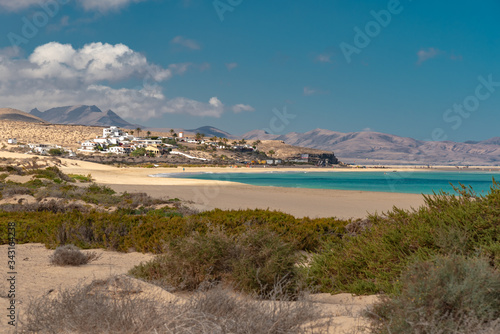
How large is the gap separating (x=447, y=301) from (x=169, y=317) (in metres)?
2.47

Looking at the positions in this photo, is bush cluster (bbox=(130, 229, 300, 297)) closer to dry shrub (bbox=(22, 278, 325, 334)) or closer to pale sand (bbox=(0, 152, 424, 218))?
dry shrub (bbox=(22, 278, 325, 334))

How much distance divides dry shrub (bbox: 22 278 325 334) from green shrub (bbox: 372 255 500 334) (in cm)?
85

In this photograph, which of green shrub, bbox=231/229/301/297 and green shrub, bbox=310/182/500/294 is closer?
green shrub, bbox=310/182/500/294

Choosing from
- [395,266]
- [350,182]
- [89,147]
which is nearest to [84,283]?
[395,266]

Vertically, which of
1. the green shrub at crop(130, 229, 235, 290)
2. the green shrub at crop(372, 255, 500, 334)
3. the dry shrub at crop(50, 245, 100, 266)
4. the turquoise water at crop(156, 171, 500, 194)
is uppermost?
the green shrub at crop(372, 255, 500, 334)

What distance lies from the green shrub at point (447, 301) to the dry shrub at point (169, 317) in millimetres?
853

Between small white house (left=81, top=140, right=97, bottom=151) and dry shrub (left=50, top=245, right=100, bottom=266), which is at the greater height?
small white house (left=81, top=140, right=97, bottom=151)

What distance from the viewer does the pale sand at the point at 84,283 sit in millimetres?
4301

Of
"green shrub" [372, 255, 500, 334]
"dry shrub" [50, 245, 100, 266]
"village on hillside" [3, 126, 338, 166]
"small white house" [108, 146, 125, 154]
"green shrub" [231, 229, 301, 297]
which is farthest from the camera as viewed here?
"small white house" [108, 146, 125, 154]

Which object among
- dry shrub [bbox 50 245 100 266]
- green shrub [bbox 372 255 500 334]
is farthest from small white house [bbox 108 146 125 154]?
green shrub [bbox 372 255 500 334]

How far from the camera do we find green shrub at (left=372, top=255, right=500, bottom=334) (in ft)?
10.8

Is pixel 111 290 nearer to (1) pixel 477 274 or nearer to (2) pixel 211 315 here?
(2) pixel 211 315

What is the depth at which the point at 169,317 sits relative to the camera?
12.3 feet

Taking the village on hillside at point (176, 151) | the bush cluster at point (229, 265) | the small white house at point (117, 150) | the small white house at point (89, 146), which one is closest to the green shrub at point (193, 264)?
the bush cluster at point (229, 265)
